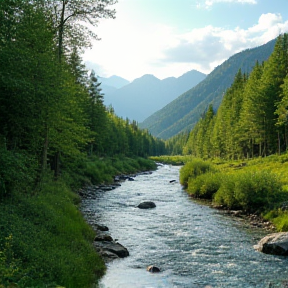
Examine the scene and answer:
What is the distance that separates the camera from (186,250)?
14.9 m

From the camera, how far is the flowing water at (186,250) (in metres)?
11.4

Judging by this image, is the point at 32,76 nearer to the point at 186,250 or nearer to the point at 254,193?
the point at 186,250

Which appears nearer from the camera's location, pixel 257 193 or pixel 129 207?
pixel 257 193

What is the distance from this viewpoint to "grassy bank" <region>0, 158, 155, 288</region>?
28.6 feet

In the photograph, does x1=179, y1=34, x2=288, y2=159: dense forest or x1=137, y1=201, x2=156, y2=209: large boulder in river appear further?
x1=179, y1=34, x2=288, y2=159: dense forest

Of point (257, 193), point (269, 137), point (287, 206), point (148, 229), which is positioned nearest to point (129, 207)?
point (148, 229)

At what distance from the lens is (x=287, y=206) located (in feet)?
65.7

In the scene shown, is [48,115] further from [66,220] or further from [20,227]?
[20,227]

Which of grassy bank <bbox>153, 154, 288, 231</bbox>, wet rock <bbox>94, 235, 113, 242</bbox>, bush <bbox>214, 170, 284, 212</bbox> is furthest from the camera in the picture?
bush <bbox>214, 170, 284, 212</bbox>

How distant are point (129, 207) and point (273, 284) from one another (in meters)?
15.9

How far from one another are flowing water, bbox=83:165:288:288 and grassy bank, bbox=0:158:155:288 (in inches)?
46.3

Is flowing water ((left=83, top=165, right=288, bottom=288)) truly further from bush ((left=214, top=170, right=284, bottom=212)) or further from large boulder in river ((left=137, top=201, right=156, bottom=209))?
bush ((left=214, top=170, right=284, bottom=212))

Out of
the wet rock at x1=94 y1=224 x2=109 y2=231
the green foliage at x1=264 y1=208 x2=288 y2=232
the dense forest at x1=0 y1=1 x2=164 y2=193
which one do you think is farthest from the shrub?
the dense forest at x1=0 y1=1 x2=164 y2=193

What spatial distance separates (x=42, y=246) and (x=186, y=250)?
7114mm
